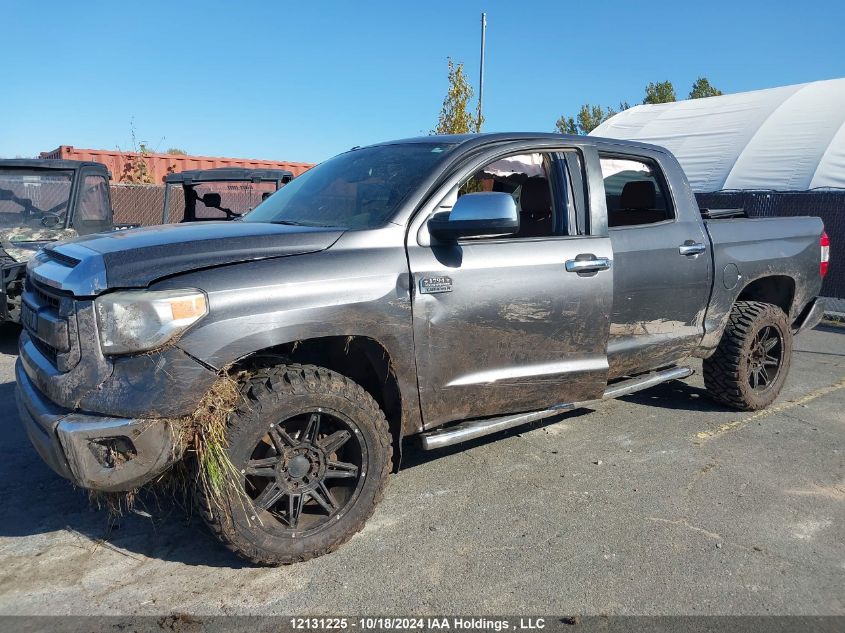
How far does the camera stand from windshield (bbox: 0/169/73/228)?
8.17m

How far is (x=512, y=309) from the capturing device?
11.6 ft

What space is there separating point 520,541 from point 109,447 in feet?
6.28

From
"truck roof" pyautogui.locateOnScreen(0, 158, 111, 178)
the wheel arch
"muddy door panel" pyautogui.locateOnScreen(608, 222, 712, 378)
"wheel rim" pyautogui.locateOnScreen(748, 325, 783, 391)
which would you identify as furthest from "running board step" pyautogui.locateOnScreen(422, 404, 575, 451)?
"truck roof" pyautogui.locateOnScreen(0, 158, 111, 178)

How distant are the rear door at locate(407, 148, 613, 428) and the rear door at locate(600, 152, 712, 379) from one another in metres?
0.22

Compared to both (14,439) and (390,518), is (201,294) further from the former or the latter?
(14,439)

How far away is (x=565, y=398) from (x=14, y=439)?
3.60 m

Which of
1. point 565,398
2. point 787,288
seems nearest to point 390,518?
point 565,398

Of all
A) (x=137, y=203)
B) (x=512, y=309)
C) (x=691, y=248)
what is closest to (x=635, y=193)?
(x=691, y=248)

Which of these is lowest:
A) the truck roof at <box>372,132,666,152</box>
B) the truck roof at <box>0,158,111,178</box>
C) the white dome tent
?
the truck roof at <box>372,132,666,152</box>

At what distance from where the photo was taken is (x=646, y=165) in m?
4.80

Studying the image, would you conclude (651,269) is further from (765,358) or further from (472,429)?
(765,358)

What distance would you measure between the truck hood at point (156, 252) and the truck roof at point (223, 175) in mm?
5930

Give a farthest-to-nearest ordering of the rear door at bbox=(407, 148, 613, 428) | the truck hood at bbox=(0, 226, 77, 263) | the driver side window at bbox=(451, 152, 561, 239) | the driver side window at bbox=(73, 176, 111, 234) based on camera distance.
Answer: the driver side window at bbox=(73, 176, 111, 234) → the truck hood at bbox=(0, 226, 77, 263) → the driver side window at bbox=(451, 152, 561, 239) → the rear door at bbox=(407, 148, 613, 428)

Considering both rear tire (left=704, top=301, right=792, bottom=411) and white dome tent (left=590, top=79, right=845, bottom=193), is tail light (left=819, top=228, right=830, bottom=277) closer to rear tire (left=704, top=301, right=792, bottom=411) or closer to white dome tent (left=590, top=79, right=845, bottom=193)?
rear tire (left=704, top=301, right=792, bottom=411)
